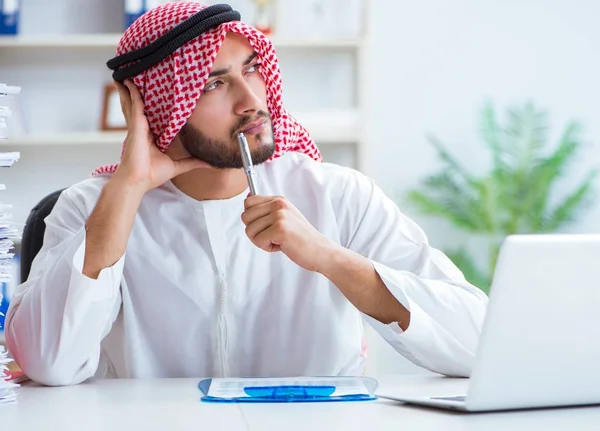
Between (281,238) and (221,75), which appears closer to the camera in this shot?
(281,238)

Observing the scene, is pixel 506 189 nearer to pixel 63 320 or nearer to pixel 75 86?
pixel 75 86

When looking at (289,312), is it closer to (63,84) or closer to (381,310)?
(381,310)

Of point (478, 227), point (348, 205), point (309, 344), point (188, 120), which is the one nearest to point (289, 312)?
point (309, 344)

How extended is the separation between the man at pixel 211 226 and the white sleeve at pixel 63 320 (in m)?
0.02

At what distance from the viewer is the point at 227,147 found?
1945 mm

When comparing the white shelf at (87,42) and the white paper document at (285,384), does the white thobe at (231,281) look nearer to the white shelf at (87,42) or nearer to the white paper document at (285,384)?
the white paper document at (285,384)

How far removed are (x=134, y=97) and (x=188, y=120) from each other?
0.40 feet

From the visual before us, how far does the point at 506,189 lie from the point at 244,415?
3382 mm

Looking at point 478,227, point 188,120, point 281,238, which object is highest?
point 188,120

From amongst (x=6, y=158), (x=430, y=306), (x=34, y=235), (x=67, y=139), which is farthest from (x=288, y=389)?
(x=67, y=139)

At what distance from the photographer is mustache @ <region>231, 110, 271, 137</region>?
1930 mm

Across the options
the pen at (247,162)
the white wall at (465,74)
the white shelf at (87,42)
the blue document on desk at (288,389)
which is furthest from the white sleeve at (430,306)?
the white wall at (465,74)

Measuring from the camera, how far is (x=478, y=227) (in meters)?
4.38

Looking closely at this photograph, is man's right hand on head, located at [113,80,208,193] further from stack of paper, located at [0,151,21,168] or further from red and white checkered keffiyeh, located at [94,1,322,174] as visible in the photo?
stack of paper, located at [0,151,21,168]
